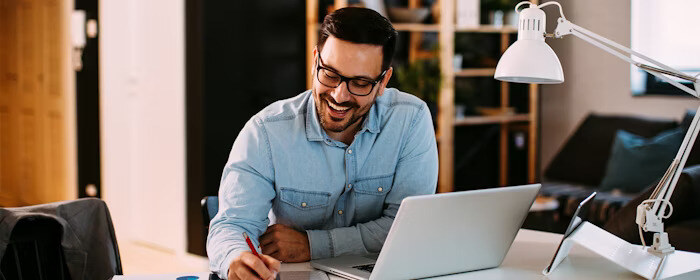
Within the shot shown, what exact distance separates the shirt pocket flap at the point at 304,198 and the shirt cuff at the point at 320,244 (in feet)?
0.45

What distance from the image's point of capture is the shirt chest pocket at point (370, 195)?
85.7 inches

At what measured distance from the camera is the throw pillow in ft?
15.2

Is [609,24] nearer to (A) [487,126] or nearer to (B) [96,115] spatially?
→ (A) [487,126]

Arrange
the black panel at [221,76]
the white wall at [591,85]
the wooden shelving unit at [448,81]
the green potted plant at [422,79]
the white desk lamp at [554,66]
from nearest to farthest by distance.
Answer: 1. the white desk lamp at [554,66]
2. the black panel at [221,76]
3. the green potted plant at [422,79]
4. the wooden shelving unit at [448,81]
5. the white wall at [591,85]

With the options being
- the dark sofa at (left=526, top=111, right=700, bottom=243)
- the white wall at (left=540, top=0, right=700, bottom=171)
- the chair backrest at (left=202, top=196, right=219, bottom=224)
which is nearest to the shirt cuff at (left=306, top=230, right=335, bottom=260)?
the chair backrest at (left=202, top=196, right=219, bottom=224)

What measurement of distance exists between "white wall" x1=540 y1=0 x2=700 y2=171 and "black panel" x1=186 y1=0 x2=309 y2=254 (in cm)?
208

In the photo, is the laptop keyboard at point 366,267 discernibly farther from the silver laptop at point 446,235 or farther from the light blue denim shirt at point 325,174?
the light blue denim shirt at point 325,174

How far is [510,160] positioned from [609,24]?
47.3 inches

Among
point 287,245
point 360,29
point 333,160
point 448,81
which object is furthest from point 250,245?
point 448,81

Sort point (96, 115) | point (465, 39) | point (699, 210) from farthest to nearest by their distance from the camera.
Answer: point (465, 39) → point (96, 115) → point (699, 210)

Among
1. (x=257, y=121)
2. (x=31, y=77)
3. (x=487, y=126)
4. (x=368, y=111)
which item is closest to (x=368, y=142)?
(x=368, y=111)

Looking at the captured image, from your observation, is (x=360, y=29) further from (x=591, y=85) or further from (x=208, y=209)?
(x=591, y=85)

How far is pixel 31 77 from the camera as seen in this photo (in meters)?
6.41

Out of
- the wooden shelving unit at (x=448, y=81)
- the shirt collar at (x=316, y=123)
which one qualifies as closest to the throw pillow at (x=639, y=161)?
the wooden shelving unit at (x=448, y=81)
